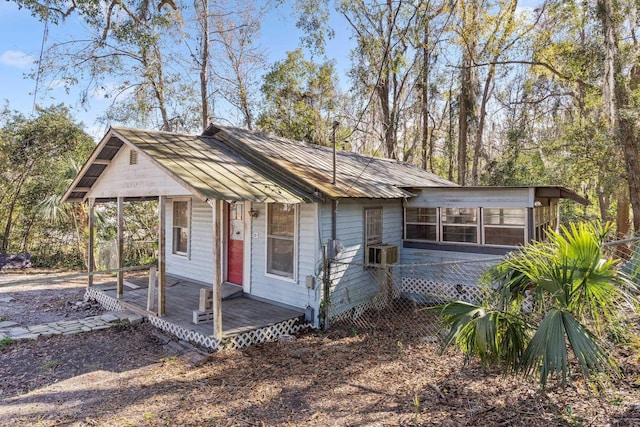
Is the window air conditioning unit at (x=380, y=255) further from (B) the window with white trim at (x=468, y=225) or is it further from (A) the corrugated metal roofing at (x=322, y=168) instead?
(B) the window with white trim at (x=468, y=225)

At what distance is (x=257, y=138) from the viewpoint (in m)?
9.34

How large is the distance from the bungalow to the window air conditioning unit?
23 millimetres

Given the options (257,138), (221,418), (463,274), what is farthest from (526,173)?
(221,418)

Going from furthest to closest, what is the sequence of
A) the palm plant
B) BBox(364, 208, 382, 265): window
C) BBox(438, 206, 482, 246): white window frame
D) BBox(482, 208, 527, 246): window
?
BBox(438, 206, 482, 246): white window frame < BBox(364, 208, 382, 265): window < BBox(482, 208, 527, 246): window < the palm plant

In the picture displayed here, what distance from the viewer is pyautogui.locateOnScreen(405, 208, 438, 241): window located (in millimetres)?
9555

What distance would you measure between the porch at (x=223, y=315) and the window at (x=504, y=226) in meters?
4.84

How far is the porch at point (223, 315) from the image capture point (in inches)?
247

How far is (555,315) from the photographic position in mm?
3074

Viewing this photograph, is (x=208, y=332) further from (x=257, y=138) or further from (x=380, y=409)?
(x=257, y=138)

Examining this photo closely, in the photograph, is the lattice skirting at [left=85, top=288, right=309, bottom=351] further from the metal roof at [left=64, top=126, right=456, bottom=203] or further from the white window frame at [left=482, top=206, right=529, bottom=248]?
the white window frame at [left=482, top=206, right=529, bottom=248]

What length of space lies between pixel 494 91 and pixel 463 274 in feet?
62.7

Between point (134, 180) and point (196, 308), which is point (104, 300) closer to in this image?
point (196, 308)

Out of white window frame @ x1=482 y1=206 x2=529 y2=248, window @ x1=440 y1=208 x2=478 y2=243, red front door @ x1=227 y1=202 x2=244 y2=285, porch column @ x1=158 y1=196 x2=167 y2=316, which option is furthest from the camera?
window @ x1=440 y1=208 x2=478 y2=243

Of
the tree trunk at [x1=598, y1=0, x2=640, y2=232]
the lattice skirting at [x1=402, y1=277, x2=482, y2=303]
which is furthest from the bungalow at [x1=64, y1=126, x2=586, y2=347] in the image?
the tree trunk at [x1=598, y1=0, x2=640, y2=232]
